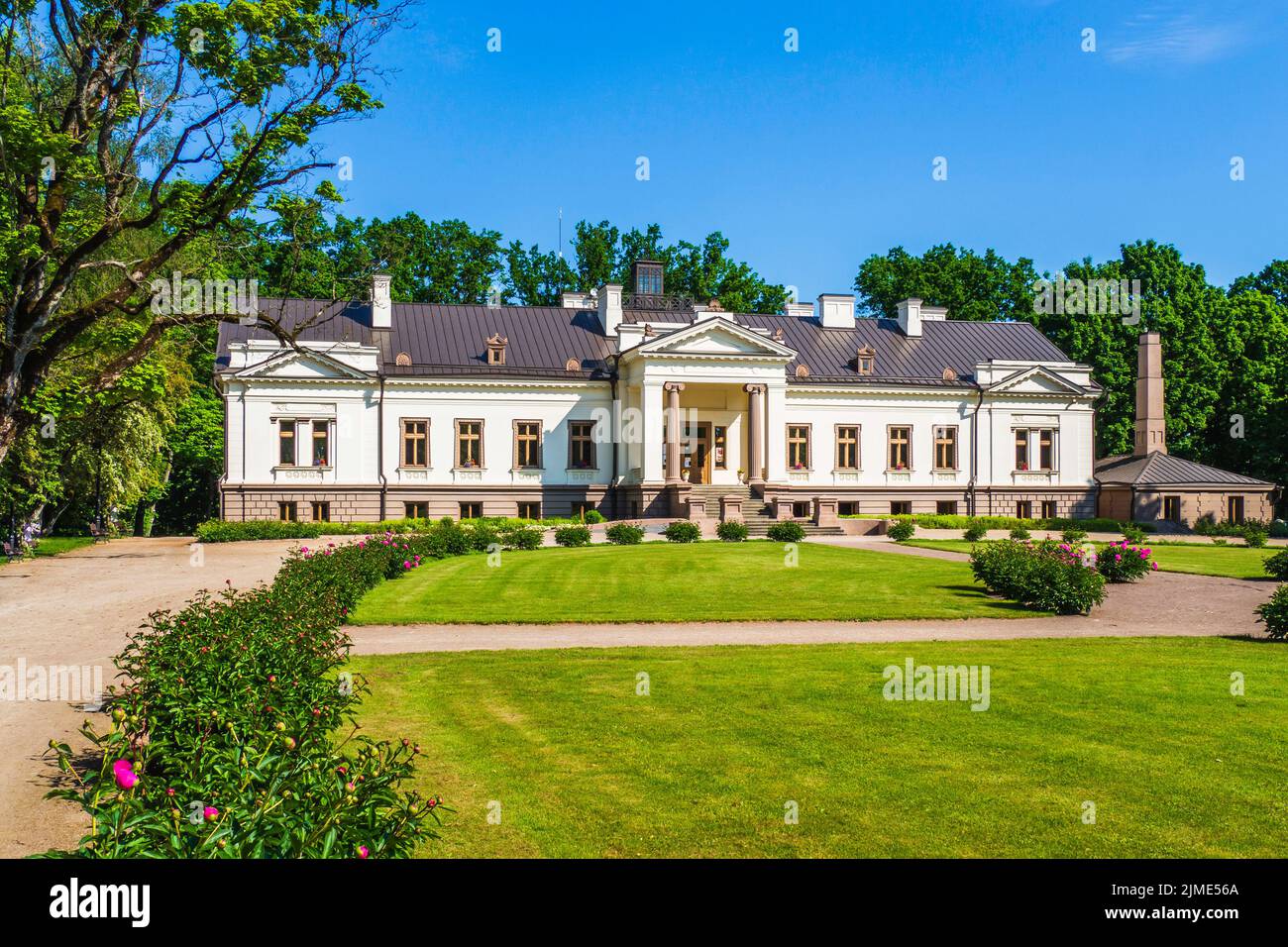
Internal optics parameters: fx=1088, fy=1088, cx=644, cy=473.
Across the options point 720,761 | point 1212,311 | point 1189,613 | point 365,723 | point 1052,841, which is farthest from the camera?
point 1212,311

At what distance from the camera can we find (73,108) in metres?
18.3

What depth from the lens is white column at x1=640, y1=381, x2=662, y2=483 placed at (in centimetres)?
4597

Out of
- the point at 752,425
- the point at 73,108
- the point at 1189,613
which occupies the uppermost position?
the point at 73,108

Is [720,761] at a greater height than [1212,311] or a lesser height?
lesser

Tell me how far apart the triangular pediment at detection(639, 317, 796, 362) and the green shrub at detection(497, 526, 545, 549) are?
13002 millimetres

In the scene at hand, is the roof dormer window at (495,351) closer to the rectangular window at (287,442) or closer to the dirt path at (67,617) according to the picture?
the rectangular window at (287,442)

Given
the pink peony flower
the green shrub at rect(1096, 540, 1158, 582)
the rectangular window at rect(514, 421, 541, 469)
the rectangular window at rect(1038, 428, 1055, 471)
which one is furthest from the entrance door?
the pink peony flower

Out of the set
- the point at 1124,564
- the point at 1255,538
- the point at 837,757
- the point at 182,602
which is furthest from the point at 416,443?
the point at 837,757

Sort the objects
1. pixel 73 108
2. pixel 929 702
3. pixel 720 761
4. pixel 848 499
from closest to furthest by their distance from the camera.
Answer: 1. pixel 720 761
2. pixel 929 702
3. pixel 73 108
4. pixel 848 499

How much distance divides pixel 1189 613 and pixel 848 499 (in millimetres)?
31171

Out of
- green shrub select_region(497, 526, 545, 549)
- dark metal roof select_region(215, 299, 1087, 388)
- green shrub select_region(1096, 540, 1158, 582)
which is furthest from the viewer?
dark metal roof select_region(215, 299, 1087, 388)

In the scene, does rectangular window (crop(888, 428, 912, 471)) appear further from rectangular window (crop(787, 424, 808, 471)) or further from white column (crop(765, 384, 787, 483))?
white column (crop(765, 384, 787, 483))
